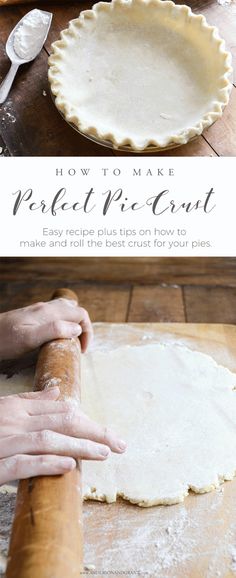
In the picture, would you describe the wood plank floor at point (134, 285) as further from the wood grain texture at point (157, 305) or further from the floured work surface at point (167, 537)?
the floured work surface at point (167, 537)

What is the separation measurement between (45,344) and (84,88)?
430 millimetres

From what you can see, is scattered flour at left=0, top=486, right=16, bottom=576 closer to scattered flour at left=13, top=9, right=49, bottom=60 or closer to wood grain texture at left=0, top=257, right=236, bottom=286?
scattered flour at left=13, top=9, right=49, bottom=60

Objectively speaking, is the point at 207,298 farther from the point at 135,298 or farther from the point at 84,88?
the point at 84,88

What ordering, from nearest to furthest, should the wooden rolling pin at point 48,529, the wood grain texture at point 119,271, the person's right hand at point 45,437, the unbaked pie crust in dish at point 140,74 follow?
the wooden rolling pin at point 48,529 < the person's right hand at point 45,437 < the unbaked pie crust in dish at point 140,74 < the wood grain texture at point 119,271

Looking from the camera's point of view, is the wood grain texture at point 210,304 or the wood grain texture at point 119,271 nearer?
the wood grain texture at point 210,304

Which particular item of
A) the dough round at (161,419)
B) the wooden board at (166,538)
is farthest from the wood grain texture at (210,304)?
the wooden board at (166,538)

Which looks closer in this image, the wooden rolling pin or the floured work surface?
the wooden rolling pin

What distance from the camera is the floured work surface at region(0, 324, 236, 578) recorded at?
949 millimetres

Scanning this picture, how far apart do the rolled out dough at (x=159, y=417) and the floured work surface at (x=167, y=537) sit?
20 mm

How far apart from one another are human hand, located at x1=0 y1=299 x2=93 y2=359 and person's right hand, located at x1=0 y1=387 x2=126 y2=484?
18cm

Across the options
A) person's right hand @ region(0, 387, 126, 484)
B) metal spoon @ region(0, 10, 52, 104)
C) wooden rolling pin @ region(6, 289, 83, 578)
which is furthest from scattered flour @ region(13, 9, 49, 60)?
wooden rolling pin @ region(6, 289, 83, 578)

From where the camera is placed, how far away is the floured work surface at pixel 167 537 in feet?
3.11

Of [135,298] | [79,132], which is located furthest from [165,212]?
[135,298]

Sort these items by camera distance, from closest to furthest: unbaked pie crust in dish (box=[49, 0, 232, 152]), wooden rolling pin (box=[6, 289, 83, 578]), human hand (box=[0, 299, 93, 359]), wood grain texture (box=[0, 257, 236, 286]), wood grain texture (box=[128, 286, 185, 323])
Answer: wooden rolling pin (box=[6, 289, 83, 578]) < unbaked pie crust in dish (box=[49, 0, 232, 152]) < human hand (box=[0, 299, 93, 359]) < wood grain texture (box=[128, 286, 185, 323]) < wood grain texture (box=[0, 257, 236, 286])
